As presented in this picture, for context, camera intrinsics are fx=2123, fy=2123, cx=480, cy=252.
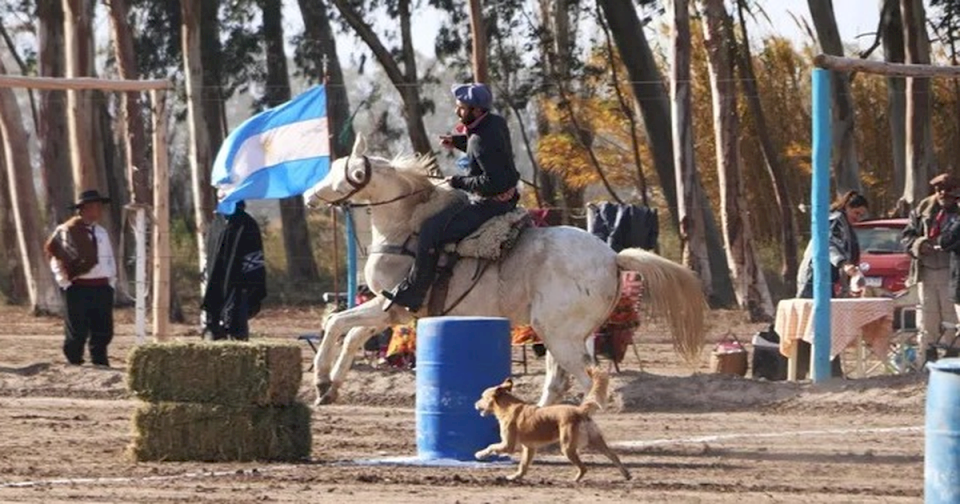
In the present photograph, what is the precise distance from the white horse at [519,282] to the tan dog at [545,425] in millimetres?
2188

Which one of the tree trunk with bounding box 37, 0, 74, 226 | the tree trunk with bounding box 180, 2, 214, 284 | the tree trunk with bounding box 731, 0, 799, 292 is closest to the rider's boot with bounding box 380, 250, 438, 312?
the tree trunk with bounding box 180, 2, 214, 284

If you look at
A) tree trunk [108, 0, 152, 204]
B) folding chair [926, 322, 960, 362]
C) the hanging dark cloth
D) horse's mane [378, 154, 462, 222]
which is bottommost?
folding chair [926, 322, 960, 362]

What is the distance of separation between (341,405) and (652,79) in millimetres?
24294

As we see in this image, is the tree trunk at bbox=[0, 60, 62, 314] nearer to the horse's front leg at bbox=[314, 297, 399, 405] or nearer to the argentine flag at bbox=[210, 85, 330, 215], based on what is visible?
the argentine flag at bbox=[210, 85, 330, 215]

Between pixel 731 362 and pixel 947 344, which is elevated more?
pixel 947 344

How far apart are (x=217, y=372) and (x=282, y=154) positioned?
341 inches

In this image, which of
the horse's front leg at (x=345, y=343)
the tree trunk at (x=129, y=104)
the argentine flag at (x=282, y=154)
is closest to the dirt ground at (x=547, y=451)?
the horse's front leg at (x=345, y=343)

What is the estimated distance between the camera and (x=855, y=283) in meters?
18.7

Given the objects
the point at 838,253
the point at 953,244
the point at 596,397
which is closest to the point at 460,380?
the point at 596,397

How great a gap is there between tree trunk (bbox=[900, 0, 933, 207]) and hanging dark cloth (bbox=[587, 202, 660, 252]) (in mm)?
8815

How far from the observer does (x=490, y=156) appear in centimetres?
1462

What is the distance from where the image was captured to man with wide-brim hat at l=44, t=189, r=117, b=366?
20094 mm

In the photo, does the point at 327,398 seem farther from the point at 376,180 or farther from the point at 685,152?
the point at 685,152

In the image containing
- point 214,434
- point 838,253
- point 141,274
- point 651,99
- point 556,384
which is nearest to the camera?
point 214,434
